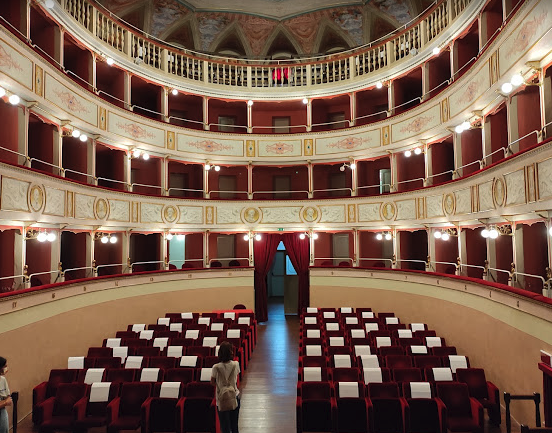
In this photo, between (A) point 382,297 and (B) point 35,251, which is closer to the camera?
(B) point 35,251

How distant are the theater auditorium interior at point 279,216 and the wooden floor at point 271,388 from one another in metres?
0.09

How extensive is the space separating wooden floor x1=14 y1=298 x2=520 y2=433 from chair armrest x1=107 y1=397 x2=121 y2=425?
0.70 m

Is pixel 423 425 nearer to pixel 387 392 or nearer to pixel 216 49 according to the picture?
pixel 387 392

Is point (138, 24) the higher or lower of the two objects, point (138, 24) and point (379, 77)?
the higher

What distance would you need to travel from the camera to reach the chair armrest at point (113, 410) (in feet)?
24.5

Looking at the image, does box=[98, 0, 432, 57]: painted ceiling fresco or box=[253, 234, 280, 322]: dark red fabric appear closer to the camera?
box=[253, 234, 280, 322]: dark red fabric

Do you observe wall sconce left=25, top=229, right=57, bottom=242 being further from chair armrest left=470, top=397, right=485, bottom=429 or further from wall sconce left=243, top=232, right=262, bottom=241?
chair armrest left=470, top=397, right=485, bottom=429

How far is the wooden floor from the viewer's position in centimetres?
836

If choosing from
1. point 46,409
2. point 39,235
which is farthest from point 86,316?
point 46,409

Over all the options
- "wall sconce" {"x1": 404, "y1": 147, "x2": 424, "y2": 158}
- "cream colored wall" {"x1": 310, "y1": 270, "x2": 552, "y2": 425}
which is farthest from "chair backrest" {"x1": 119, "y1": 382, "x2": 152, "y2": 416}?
"wall sconce" {"x1": 404, "y1": 147, "x2": 424, "y2": 158}

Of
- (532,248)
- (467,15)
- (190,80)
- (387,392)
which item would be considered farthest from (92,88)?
(532,248)

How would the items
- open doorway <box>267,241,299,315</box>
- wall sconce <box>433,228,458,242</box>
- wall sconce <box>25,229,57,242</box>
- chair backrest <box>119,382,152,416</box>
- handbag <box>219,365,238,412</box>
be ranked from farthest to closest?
open doorway <box>267,241,299,315</box> → wall sconce <box>433,228,458,242</box> → wall sconce <box>25,229,57,242</box> → chair backrest <box>119,382,152,416</box> → handbag <box>219,365,238,412</box>

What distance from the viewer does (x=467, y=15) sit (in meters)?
13.7

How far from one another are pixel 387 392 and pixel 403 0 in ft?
61.9
